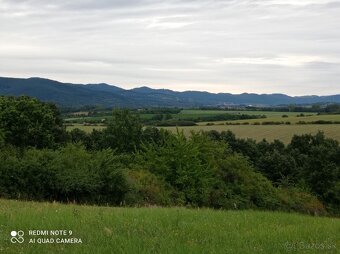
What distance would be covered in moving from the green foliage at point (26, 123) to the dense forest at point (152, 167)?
0.38ft

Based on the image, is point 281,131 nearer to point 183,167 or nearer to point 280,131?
point 280,131

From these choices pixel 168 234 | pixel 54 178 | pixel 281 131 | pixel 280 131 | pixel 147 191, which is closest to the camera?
pixel 168 234

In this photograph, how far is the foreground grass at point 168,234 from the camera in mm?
7082

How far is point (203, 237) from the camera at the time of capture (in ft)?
27.4

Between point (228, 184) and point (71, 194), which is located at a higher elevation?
point (71, 194)

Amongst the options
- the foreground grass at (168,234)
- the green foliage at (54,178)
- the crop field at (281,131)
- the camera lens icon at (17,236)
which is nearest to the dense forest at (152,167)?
the green foliage at (54,178)

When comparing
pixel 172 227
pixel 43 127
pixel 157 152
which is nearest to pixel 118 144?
pixel 43 127

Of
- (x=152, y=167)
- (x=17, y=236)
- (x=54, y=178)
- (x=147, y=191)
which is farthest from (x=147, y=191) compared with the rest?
(x=17, y=236)

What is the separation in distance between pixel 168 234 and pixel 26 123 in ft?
156

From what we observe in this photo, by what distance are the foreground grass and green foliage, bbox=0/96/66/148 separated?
44.0 meters

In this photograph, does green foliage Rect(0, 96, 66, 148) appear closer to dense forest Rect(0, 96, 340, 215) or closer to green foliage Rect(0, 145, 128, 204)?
dense forest Rect(0, 96, 340, 215)

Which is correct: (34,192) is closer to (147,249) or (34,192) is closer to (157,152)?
(147,249)

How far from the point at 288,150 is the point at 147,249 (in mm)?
82172

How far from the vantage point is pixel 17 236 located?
7.76m
